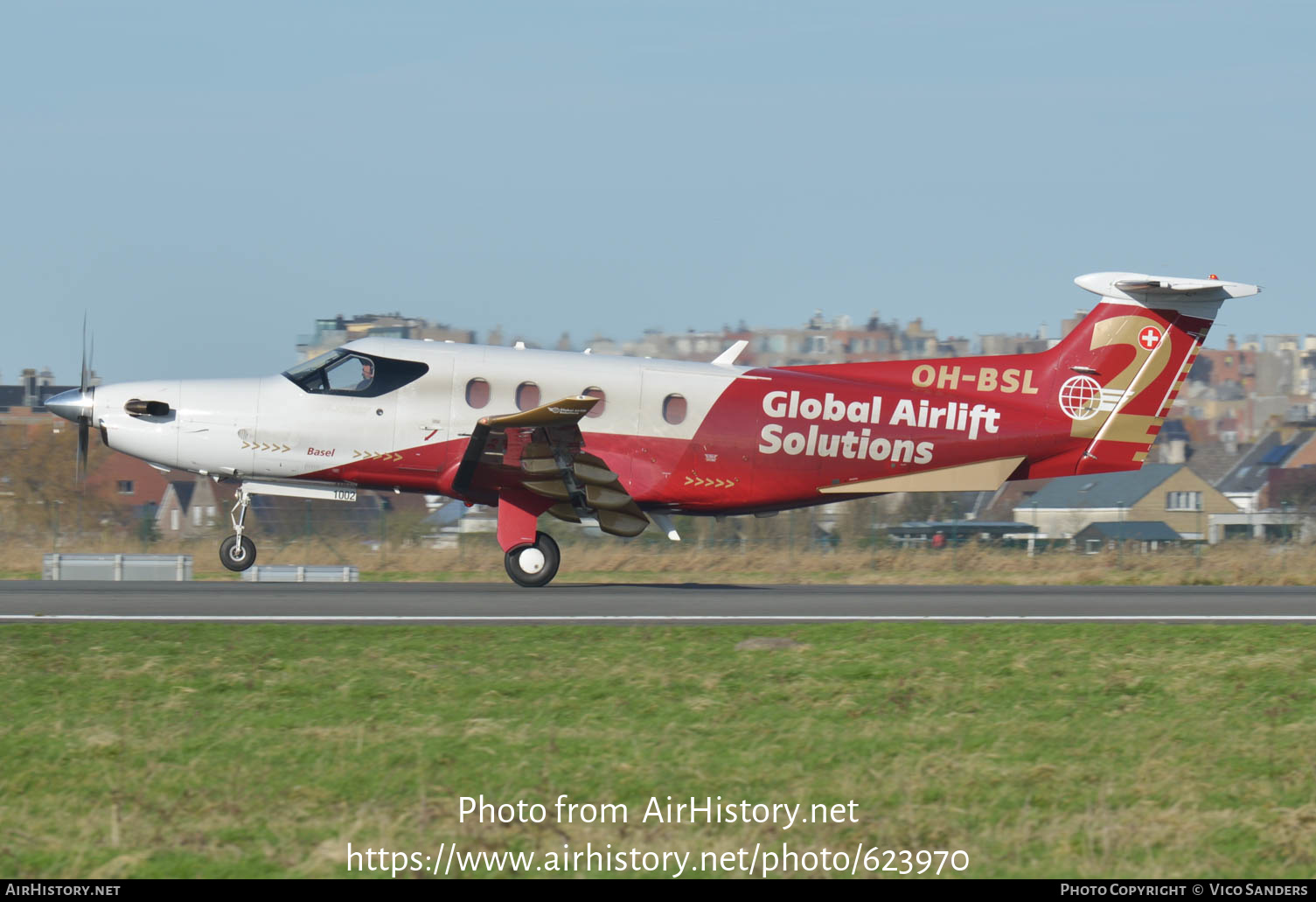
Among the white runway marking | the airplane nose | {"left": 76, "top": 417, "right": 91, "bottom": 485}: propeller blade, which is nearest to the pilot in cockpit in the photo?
the airplane nose

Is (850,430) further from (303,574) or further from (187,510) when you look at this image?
(187,510)

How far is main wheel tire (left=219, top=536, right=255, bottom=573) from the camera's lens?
63.4ft

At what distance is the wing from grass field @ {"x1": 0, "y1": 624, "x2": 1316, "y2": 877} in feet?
19.0

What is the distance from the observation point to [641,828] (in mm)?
7996

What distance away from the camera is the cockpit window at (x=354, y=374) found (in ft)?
62.5

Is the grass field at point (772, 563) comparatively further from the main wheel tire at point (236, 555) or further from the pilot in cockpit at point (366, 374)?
the pilot in cockpit at point (366, 374)

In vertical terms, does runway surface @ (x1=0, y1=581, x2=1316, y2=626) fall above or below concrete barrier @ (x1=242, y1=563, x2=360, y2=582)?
above

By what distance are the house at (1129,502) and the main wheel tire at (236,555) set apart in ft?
86.5

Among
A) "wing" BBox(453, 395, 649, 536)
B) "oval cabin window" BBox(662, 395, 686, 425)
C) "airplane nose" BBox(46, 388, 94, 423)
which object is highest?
→ "oval cabin window" BBox(662, 395, 686, 425)

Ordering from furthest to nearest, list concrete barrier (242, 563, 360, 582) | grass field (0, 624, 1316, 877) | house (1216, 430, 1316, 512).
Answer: house (1216, 430, 1316, 512)
concrete barrier (242, 563, 360, 582)
grass field (0, 624, 1316, 877)

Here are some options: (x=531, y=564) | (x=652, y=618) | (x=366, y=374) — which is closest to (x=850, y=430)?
(x=531, y=564)

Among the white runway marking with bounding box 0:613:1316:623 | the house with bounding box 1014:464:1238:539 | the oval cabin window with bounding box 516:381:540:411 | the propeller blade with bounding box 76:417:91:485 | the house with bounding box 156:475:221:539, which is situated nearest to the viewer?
the white runway marking with bounding box 0:613:1316:623

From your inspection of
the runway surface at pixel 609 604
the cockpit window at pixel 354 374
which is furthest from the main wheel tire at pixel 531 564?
the cockpit window at pixel 354 374

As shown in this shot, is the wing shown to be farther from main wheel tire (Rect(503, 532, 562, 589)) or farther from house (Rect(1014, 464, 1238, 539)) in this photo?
house (Rect(1014, 464, 1238, 539))
